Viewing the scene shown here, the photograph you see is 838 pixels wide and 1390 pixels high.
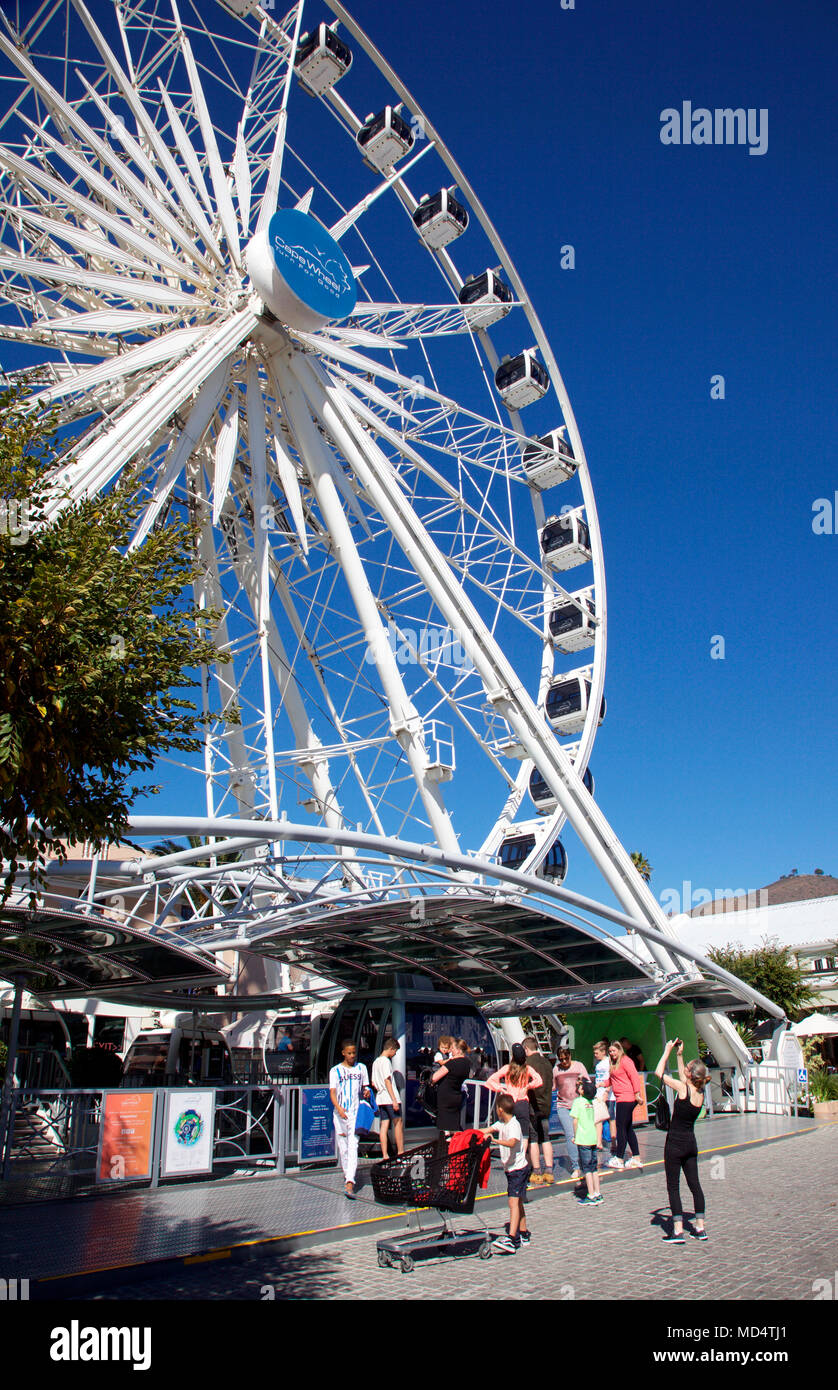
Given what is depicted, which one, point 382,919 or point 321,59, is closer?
point 382,919

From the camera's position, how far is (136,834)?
1035cm

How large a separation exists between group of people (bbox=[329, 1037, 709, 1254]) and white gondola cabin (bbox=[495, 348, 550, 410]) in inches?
705

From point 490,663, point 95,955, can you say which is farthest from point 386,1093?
point 490,663

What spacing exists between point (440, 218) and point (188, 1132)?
73.0 ft

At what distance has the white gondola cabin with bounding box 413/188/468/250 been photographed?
25.5 meters

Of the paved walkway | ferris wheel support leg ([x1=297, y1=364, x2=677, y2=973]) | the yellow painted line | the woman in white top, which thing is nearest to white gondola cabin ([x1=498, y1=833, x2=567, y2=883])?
ferris wheel support leg ([x1=297, y1=364, x2=677, y2=973])

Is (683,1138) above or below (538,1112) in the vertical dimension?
above

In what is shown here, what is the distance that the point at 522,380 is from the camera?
86.9 ft

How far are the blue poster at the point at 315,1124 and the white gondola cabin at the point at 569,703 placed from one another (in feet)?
43.9

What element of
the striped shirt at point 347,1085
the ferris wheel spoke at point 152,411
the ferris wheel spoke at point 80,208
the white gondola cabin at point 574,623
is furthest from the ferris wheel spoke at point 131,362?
the white gondola cabin at point 574,623

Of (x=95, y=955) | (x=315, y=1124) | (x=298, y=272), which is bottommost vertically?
(x=315, y=1124)

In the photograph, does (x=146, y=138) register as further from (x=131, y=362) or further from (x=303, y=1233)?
(x=303, y=1233)

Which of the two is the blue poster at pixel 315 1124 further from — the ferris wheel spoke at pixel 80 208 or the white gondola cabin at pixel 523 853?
the ferris wheel spoke at pixel 80 208

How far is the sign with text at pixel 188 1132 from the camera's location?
1170 cm
